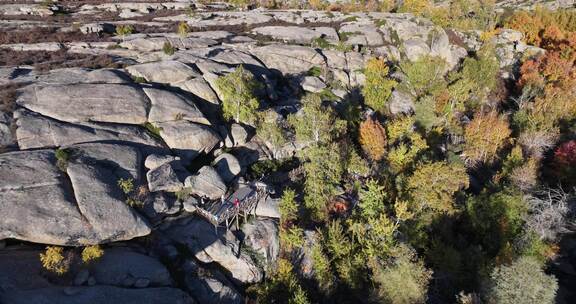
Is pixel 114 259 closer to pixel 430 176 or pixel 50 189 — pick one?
pixel 50 189

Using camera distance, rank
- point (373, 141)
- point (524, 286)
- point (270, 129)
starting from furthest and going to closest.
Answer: point (373, 141), point (270, 129), point (524, 286)

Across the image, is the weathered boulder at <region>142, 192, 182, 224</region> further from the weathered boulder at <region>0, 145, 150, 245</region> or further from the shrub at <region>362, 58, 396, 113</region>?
the shrub at <region>362, 58, 396, 113</region>

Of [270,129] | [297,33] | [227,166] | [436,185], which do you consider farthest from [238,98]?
[297,33]

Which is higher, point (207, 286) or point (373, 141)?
point (373, 141)

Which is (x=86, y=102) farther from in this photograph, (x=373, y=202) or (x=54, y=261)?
(x=373, y=202)

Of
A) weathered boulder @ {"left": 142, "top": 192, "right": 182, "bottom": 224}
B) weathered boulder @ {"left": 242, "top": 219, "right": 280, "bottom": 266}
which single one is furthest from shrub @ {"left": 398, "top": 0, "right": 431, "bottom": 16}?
weathered boulder @ {"left": 142, "top": 192, "right": 182, "bottom": 224}

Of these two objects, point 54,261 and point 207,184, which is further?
point 207,184

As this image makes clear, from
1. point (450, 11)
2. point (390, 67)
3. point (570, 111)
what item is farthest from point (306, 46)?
point (450, 11)
